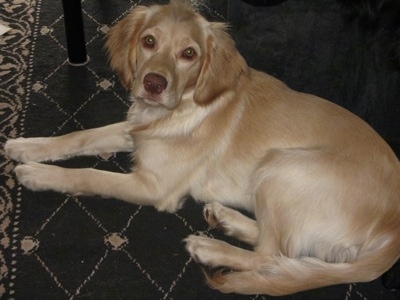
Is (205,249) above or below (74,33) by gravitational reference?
below

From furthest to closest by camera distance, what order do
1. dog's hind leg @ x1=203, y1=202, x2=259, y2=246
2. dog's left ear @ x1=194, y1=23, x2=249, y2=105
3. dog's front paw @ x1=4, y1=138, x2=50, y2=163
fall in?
dog's front paw @ x1=4, y1=138, x2=50, y2=163 → dog's hind leg @ x1=203, y1=202, x2=259, y2=246 → dog's left ear @ x1=194, y1=23, x2=249, y2=105

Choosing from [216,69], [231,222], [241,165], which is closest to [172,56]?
[216,69]

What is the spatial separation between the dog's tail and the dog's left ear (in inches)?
29.5

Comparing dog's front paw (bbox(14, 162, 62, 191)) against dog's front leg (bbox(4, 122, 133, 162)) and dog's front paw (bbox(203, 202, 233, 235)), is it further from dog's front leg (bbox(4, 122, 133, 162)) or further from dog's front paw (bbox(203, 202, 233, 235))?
dog's front paw (bbox(203, 202, 233, 235))

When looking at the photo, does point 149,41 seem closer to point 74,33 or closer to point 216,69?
point 216,69

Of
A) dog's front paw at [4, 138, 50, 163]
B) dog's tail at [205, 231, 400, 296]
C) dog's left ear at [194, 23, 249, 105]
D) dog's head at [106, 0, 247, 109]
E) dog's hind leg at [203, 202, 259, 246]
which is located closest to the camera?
dog's tail at [205, 231, 400, 296]

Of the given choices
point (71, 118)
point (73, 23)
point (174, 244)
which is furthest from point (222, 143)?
point (73, 23)

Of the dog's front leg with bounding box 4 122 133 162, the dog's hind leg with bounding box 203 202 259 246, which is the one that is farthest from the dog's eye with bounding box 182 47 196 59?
the dog's hind leg with bounding box 203 202 259 246

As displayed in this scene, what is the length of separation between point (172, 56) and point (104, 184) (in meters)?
0.69

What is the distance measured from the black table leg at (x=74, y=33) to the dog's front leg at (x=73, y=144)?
0.63 metres

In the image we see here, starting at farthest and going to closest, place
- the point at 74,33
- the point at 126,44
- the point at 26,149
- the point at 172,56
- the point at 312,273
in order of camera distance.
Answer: the point at 74,33
the point at 26,149
the point at 126,44
the point at 172,56
the point at 312,273

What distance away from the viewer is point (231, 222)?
2156 mm

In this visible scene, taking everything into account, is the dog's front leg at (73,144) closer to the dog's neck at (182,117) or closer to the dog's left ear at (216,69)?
the dog's neck at (182,117)

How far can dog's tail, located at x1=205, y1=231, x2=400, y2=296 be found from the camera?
1.74 metres
